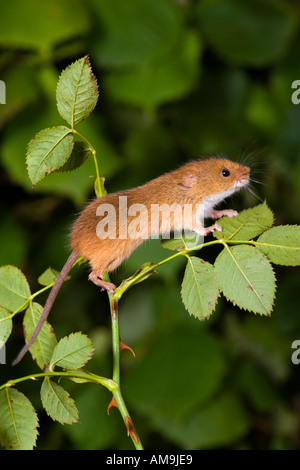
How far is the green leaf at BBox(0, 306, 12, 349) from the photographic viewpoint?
38.2 inches

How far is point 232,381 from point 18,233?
131 cm

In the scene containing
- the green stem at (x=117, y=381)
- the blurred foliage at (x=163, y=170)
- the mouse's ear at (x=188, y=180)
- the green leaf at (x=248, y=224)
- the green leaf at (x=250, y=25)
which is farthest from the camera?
the green leaf at (x=250, y=25)

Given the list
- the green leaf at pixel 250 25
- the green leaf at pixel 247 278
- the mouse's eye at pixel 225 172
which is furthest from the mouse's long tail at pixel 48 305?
the green leaf at pixel 250 25

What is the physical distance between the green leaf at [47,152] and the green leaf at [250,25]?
6.44 feet

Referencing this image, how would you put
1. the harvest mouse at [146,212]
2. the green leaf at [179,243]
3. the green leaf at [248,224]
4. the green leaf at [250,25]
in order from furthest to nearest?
1. the green leaf at [250,25]
2. the harvest mouse at [146,212]
3. the green leaf at [179,243]
4. the green leaf at [248,224]

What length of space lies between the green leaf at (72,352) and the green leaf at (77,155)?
302mm

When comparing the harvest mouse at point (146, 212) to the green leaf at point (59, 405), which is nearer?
the green leaf at point (59, 405)

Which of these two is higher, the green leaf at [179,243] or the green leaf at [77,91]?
the green leaf at [77,91]

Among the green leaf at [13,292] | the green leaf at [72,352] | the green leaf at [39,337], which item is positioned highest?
the green leaf at [13,292]

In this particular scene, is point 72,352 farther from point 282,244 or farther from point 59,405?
point 282,244

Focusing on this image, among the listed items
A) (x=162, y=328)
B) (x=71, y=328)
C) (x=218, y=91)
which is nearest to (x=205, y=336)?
(x=162, y=328)

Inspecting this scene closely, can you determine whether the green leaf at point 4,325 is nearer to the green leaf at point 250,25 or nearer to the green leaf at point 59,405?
the green leaf at point 59,405

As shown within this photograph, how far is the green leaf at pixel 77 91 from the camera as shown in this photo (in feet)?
2.84

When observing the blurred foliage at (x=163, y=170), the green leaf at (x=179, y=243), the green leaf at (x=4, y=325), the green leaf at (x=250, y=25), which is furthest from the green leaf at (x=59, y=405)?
the green leaf at (x=250, y=25)
